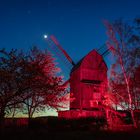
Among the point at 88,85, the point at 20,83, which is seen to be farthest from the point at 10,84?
the point at 88,85

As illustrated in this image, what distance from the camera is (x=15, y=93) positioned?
16.4 metres

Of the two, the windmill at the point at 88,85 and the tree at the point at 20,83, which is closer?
the tree at the point at 20,83

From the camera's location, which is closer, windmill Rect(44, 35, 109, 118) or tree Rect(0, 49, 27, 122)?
tree Rect(0, 49, 27, 122)

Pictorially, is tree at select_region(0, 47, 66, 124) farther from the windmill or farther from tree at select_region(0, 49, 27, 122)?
the windmill

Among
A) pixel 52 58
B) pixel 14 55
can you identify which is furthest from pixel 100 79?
pixel 14 55

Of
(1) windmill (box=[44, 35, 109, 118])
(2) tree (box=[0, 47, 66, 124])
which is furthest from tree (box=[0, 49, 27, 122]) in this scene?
(1) windmill (box=[44, 35, 109, 118])

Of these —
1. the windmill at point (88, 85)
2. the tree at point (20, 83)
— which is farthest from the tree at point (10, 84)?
the windmill at point (88, 85)

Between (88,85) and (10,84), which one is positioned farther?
(88,85)

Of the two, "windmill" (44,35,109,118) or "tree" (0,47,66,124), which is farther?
"windmill" (44,35,109,118)

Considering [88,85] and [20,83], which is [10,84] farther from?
[88,85]

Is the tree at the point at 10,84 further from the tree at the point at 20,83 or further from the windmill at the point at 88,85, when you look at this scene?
the windmill at the point at 88,85

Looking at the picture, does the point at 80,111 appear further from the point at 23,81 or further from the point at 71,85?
the point at 23,81

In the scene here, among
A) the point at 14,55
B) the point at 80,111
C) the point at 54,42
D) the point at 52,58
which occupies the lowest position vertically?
the point at 80,111

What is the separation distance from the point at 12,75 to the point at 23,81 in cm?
99
